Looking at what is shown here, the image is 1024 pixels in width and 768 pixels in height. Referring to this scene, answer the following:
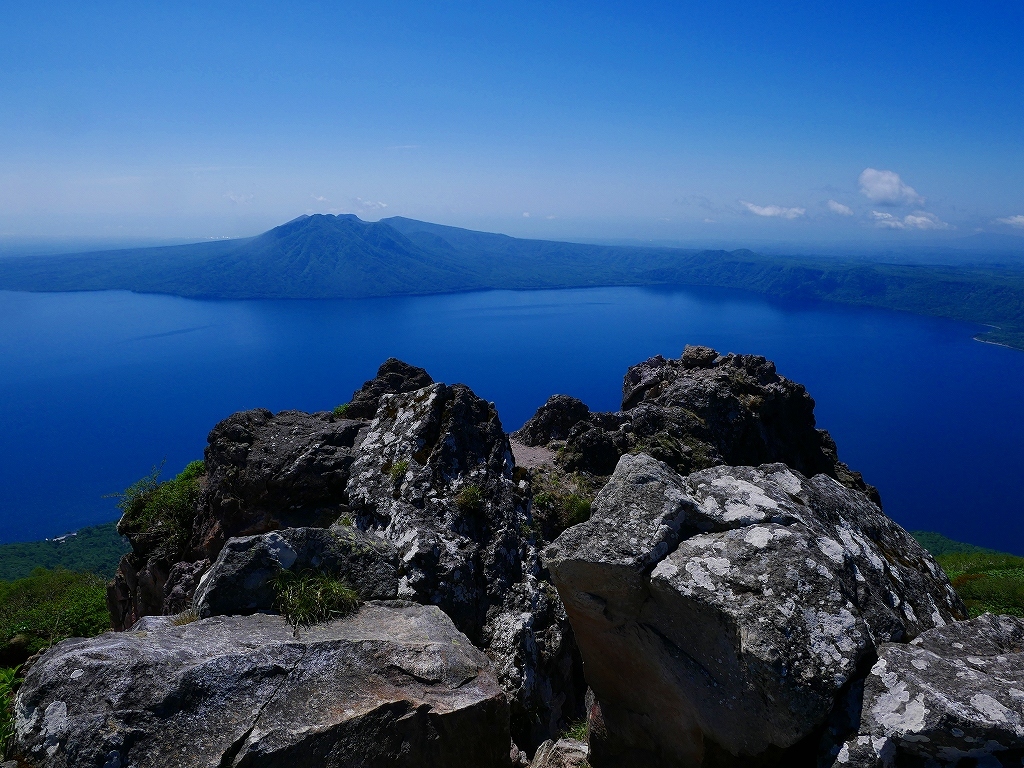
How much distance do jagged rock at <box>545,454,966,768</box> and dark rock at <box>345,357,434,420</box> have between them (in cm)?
860

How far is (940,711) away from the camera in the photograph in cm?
315

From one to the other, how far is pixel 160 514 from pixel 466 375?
8989 centimetres

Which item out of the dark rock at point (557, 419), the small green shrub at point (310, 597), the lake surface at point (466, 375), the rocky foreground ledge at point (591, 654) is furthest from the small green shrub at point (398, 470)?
the lake surface at point (466, 375)

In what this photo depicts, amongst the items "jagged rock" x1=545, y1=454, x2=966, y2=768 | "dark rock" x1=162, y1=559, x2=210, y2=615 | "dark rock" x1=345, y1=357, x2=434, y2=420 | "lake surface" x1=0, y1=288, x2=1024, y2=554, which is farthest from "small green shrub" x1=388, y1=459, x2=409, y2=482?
"lake surface" x1=0, y1=288, x2=1024, y2=554

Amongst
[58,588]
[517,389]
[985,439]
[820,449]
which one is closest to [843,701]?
[820,449]

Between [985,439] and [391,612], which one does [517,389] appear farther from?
[391,612]

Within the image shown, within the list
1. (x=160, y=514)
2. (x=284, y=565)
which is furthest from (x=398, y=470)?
(x=160, y=514)

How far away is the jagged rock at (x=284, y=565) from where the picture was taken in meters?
5.25

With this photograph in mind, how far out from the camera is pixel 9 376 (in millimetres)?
112375

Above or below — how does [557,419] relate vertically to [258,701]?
below

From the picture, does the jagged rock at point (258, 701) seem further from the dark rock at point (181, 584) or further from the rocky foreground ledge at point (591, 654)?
the dark rock at point (181, 584)

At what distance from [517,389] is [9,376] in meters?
100

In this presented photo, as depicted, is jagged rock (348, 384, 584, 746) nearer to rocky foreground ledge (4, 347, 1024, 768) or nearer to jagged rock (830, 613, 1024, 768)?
rocky foreground ledge (4, 347, 1024, 768)

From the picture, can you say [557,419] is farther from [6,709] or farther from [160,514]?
[6,709]
